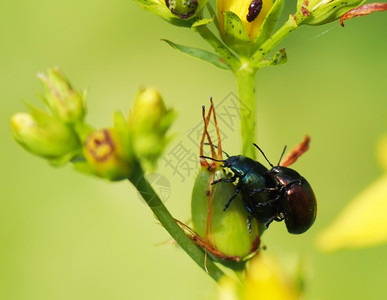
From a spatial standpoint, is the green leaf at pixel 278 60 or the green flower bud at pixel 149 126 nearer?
the green flower bud at pixel 149 126

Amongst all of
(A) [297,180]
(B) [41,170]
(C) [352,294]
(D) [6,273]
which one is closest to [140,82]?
(B) [41,170]

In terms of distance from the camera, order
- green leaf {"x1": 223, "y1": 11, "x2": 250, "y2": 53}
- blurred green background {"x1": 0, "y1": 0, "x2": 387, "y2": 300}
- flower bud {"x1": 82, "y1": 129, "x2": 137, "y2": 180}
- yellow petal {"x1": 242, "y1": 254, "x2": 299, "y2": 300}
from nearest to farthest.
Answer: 1. yellow petal {"x1": 242, "y1": 254, "x2": 299, "y2": 300}
2. flower bud {"x1": 82, "y1": 129, "x2": 137, "y2": 180}
3. green leaf {"x1": 223, "y1": 11, "x2": 250, "y2": 53}
4. blurred green background {"x1": 0, "y1": 0, "x2": 387, "y2": 300}

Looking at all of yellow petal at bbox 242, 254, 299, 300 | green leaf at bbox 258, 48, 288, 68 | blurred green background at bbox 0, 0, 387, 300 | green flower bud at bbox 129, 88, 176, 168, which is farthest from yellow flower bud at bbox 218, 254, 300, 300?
blurred green background at bbox 0, 0, 387, 300

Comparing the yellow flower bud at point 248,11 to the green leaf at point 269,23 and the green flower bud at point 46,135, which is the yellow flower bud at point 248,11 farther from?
the green flower bud at point 46,135

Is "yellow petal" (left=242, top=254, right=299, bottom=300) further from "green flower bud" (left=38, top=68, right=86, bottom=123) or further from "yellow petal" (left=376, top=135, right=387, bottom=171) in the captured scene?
"yellow petal" (left=376, top=135, right=387, bottom=171)

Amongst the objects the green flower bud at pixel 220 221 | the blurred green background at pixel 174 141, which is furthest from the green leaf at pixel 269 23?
the blurred green background at pixel 174 141

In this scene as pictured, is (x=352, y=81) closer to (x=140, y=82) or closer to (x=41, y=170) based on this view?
(x=140, y=82)
